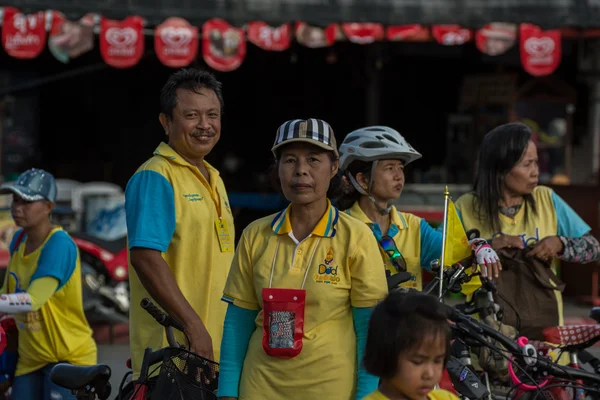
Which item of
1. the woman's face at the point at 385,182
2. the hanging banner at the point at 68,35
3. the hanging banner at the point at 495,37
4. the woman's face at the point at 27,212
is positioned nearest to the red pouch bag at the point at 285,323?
the woman's face at the point at 385,182

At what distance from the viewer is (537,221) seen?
514 centimetres

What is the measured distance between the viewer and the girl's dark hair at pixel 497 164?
510cm

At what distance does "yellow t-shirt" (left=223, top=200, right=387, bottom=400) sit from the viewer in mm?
3508

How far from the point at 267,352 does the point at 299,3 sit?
1130 centimetres

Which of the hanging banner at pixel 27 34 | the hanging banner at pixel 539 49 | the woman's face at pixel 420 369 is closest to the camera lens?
the woman's face at pixel 420 369

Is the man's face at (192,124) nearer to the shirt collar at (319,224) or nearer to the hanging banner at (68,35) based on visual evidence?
the shirt collar at (319,224)

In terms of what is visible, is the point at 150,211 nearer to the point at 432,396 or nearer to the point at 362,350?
the point at 362,350

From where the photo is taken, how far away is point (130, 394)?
4285mm

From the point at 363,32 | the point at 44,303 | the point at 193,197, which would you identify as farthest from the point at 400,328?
the point at 363,32

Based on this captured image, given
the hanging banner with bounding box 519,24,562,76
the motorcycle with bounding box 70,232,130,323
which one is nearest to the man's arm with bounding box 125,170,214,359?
the motorcycle with bounding box 70,232,130,323

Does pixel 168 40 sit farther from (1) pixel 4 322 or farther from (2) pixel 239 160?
(1) pixel 4 322

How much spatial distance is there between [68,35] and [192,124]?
9.81 meters

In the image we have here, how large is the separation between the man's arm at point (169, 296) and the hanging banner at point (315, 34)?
32.9ft

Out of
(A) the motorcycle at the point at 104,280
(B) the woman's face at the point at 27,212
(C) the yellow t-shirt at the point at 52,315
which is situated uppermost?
(B) the woman's face at the point at 27,212
